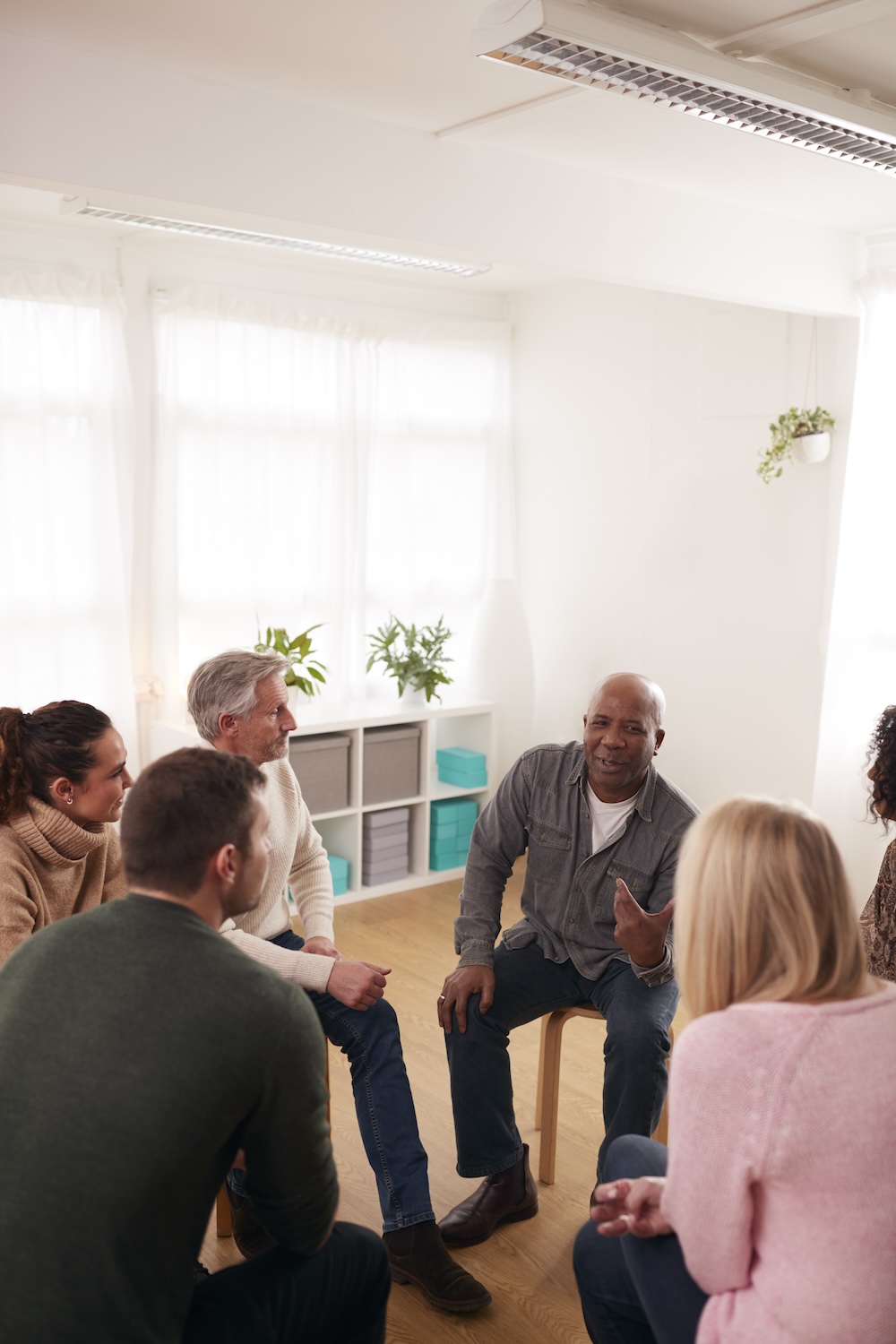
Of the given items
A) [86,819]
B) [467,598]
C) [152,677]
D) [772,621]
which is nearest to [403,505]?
[467,598]

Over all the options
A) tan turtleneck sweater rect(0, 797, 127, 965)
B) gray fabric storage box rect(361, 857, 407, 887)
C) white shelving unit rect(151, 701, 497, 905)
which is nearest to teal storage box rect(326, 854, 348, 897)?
white shelving unit rect(151, 701, 497, 905)

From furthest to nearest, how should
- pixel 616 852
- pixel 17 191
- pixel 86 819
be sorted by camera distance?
pixel 17 191 → pixel 616 852 → pixel 86 819

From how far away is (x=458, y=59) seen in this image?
2.55m

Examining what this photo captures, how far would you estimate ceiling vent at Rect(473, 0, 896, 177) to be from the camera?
213 cm

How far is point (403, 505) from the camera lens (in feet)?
17.5

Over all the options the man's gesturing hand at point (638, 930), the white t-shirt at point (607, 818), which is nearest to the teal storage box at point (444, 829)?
the white t-shirt at point (607, 818)

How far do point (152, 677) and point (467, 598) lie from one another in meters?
1.65

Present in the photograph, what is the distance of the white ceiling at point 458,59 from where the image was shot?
2324 mm

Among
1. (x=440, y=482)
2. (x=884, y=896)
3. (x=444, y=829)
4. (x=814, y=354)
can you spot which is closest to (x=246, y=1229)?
(x=884, y=896)

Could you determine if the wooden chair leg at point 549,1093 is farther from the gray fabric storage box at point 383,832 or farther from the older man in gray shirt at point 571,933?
the gray fabric storage box at point 383,832

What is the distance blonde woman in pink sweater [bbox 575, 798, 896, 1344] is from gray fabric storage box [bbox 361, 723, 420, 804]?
10.7 feet

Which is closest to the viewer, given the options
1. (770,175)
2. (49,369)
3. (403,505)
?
(770,175)

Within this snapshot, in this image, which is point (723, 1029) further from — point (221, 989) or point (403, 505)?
point (403, 505)

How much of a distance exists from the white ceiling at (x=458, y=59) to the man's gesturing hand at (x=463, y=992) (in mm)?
2003
